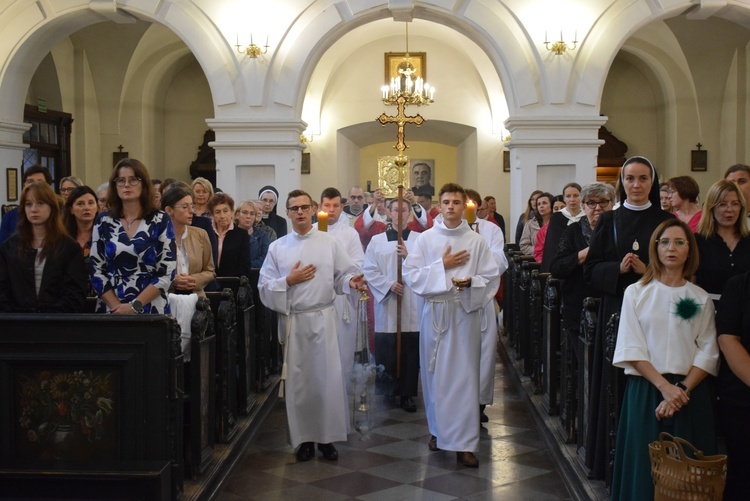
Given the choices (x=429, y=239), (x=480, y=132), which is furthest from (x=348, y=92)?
(x=429, y=239)

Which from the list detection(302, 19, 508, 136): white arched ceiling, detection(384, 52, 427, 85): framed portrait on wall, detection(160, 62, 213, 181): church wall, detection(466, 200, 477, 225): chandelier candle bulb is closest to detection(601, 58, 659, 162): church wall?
detection(302, 19, 508, 136): white arched ceiling

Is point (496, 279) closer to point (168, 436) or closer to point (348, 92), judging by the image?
point (168, 436)

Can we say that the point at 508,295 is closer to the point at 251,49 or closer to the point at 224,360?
the point at 251,49

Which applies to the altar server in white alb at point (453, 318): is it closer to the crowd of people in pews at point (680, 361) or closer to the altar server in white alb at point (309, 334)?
the altar server in white alb at point (309, 334)

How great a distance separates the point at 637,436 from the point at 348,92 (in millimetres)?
14478

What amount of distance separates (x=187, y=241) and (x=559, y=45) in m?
7.19

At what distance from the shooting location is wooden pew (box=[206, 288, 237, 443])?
5.92 m

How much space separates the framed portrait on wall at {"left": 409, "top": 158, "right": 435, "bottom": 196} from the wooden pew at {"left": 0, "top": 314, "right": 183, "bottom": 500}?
16926 mm

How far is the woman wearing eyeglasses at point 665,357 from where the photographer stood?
3.96 m

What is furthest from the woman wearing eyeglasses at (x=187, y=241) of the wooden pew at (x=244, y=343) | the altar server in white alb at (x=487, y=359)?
the altar server in white alb at (x=487, y=359)

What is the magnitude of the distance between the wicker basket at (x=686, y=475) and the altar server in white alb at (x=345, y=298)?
330 cm

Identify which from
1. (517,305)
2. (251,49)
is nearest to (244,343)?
(517,305)

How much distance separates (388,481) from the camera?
5.54 meters

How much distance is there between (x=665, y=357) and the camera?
4.02m
